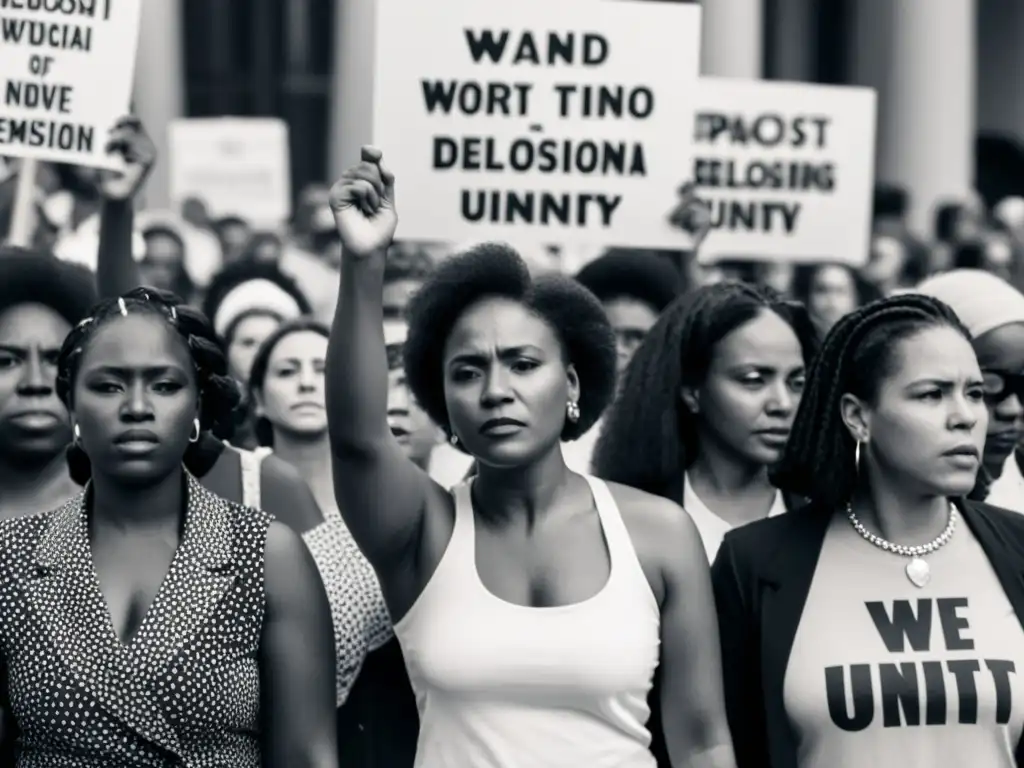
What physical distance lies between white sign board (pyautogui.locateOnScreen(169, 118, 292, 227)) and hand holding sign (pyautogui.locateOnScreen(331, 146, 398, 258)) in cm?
1133

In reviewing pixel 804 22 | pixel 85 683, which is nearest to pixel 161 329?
pixel 85 683

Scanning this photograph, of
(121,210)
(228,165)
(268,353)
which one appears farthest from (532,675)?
(228,165)

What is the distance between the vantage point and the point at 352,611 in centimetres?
508

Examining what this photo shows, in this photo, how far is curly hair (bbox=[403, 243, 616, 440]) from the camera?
4.65 meters

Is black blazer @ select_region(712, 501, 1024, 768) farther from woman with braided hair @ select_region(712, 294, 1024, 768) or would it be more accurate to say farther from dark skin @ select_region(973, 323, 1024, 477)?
dark skin @ select_region(973, 323, 1024, 477)

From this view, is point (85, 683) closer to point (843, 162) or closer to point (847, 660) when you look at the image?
point (847, 660)

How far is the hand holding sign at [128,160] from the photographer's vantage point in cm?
595

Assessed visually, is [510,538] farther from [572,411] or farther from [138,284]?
[138,284]

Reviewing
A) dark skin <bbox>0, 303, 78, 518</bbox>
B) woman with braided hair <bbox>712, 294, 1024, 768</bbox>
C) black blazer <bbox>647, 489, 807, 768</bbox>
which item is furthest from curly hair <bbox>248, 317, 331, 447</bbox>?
black blazer <bbox>647, 489, 807, 768</bbox>

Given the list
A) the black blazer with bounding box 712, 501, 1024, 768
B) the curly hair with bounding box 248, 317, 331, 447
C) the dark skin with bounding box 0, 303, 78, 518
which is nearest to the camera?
the black blazer with bounding box 712, 501, 1024, 768

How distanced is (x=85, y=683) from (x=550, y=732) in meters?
0.92

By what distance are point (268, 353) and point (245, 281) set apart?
62.8 inches

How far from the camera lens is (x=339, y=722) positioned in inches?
200

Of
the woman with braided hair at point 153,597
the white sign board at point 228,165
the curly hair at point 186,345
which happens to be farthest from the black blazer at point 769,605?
the white sign board at point 228,165
